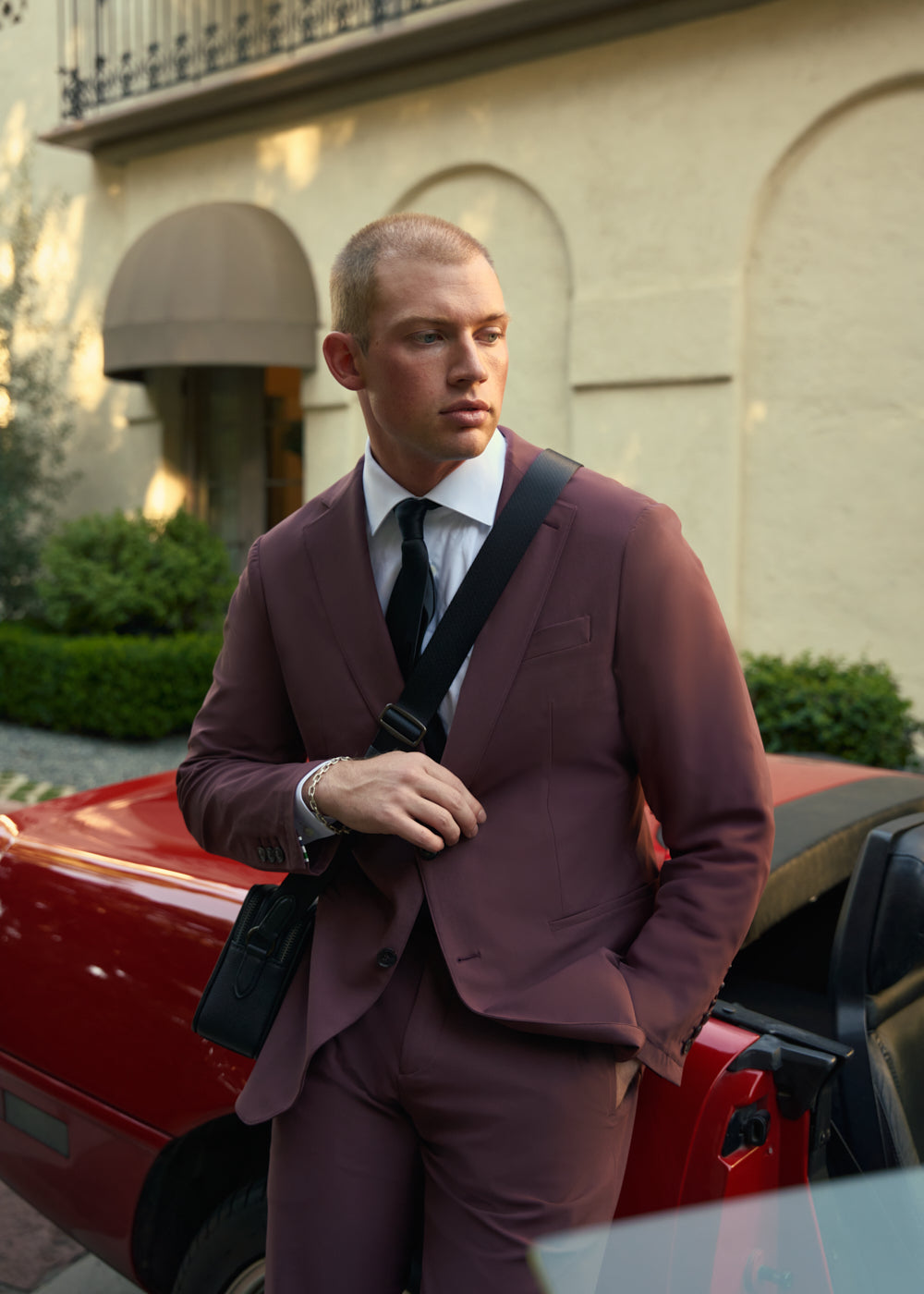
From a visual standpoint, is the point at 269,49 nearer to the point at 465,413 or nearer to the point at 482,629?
the point at 465,413

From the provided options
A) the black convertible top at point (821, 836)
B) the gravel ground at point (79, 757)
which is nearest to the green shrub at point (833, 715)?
the black convertible top at point (821, 836)

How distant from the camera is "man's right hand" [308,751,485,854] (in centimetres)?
141

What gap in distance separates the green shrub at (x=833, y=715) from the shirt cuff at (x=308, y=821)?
189 inches

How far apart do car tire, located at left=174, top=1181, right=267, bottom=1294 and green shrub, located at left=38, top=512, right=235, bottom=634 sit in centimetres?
810

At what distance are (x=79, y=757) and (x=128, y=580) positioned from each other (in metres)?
1.77

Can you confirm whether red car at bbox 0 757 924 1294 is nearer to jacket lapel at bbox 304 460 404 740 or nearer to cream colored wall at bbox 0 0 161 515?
jacket lapel at bbox 304 460 404 740

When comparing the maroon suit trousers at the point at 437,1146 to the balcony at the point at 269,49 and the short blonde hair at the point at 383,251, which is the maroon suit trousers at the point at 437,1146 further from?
the balcony at the point at 269,49

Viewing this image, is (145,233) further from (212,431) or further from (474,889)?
(474,889)

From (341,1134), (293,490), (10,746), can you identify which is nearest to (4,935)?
(341,1134)

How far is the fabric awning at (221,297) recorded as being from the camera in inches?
390

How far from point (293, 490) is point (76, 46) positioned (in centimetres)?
537

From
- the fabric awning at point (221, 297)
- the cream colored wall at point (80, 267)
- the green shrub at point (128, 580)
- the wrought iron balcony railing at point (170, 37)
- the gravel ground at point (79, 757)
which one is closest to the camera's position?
the gravel ground at point (79, 757)

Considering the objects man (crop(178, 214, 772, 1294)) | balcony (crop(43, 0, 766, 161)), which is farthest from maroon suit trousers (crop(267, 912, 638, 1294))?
balcony (crop(43, 0, 766, 161))

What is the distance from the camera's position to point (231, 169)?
1081 centimetres
